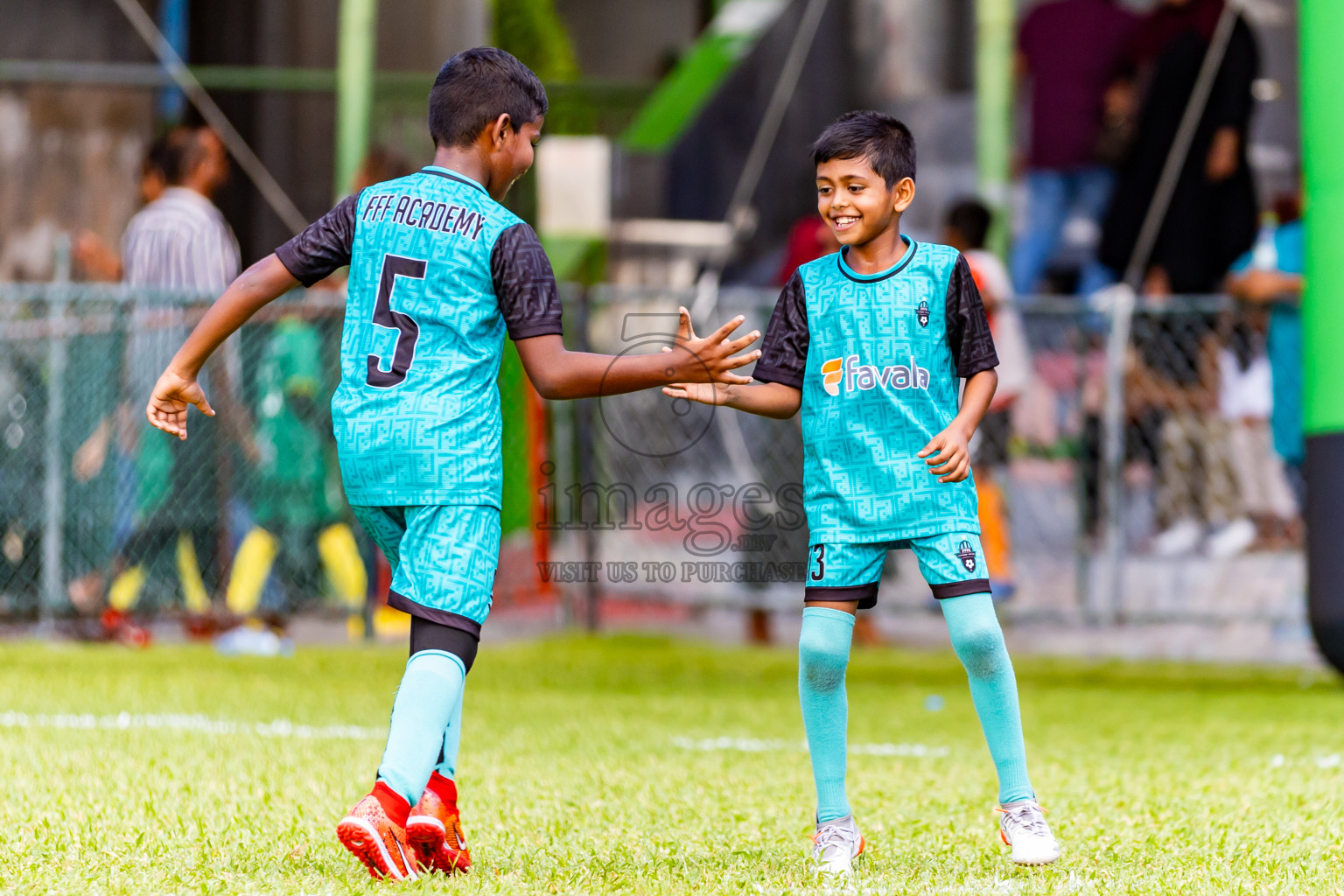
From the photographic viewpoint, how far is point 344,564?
28.5ft

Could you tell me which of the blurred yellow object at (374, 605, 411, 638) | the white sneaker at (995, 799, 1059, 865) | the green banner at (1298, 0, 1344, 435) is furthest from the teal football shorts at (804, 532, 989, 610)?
the blurred yellow object at (374, 605, 411, 638)

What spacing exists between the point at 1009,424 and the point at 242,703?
401cm

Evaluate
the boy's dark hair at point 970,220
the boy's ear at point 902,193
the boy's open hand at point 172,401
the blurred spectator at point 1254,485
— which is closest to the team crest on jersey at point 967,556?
the boy's ear at point 902,193

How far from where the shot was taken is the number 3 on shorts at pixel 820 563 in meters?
3.53

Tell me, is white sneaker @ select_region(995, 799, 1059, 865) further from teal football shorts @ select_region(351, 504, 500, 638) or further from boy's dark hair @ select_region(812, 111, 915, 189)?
boy's dark hair @ select_region(812, 111, 915, 189)

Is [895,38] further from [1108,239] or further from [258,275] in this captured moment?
[258,275]

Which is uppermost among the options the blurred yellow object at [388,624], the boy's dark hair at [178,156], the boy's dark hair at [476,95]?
the boy's dark hair at [178,156]

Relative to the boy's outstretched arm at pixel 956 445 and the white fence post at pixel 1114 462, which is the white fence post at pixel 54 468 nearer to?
the white fence post at pixel 1114 462

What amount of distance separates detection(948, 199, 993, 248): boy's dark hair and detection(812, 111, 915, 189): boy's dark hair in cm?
510

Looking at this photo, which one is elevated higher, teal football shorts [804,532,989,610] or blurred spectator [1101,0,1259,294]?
blurred spectator [1101,0,1259,294]

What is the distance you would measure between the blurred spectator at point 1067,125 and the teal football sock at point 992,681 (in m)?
7.36

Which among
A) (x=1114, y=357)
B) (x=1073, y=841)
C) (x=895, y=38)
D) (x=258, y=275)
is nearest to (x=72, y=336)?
(x=1114, y=357)

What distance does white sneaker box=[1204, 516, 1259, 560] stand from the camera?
849cm

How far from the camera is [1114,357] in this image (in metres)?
8.42
